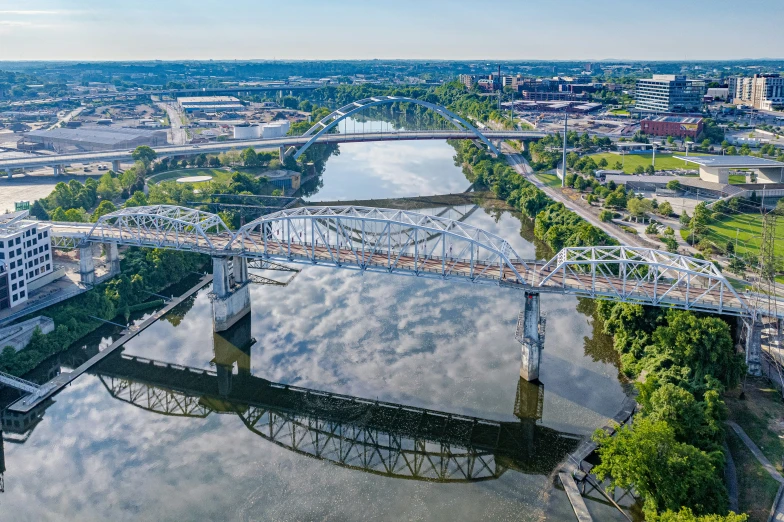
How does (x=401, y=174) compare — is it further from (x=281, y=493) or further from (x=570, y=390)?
(x=281, y=493)

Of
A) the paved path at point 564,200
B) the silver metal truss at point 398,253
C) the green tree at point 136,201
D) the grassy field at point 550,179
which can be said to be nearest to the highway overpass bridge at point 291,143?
the paved path at point 564,200

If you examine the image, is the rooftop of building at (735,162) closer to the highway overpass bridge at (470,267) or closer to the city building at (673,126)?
the city building at (673,126)

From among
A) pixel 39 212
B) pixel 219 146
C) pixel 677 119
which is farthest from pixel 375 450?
pixel 677 119

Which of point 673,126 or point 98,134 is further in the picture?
point 673,126

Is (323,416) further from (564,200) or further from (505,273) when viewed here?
(564,200)

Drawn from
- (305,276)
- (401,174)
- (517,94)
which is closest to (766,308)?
(305,276)

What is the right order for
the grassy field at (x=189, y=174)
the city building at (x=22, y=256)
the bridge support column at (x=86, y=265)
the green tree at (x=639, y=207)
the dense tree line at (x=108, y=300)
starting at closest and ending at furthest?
the dense tree line at (x=108, y=300)
the city building at (x=22, y=256)
the bridge support column at (x=86, y=265)
the green tree at (x=639, y=207)
the grassy field at (x=189, y=174)
